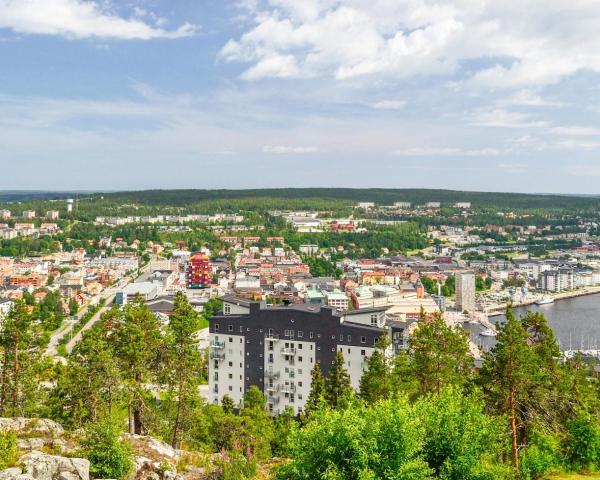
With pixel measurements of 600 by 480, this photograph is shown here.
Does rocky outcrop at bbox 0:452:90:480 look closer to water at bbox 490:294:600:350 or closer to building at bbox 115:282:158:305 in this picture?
water at bbox 490:294:600:350

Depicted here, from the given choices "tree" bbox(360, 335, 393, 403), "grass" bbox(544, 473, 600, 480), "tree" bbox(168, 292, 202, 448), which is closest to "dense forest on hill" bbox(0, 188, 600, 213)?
"tree" bbox(360, 335, 393, 403)

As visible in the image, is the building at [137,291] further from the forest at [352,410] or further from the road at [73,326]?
the forest at [352,410]

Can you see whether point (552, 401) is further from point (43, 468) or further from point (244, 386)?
point (244, 386)

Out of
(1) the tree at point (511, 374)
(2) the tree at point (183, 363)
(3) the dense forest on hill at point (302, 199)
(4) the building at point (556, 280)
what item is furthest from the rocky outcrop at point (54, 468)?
(3) the dense forest on hill at point (302, 199)

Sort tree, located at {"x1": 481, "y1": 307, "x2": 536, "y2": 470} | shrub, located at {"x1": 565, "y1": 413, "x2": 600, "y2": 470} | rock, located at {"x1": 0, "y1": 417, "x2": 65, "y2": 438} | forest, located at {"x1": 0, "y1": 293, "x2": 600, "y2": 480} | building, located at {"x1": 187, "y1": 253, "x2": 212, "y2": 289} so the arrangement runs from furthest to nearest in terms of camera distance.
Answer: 1. building, located at {"x1": 187, "y1": 253, "x2": 212, "y2": 289}
2. tree, located at {"x1": 481, "y1": 307, "x2": 536, "y2": 470}
3. shrub, located at {"x1": 565, "y1": 413, "x2": 600, "y2": 470}
4. rock, located at {"x1": 0, "y1": 417, "x2": 65, "y2": 438}
5. forest, located at {"x1": 0, "y1": 293, "x2": 600, "y2": 480}

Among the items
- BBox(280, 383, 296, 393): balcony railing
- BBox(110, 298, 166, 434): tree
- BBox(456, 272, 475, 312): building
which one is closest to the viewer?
BBox(110, 298, 166, 434): tree

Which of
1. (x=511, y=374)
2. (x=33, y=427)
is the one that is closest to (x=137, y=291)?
(x=33, y=427)

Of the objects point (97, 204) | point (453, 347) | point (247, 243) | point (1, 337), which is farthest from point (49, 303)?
point (97, 204)
